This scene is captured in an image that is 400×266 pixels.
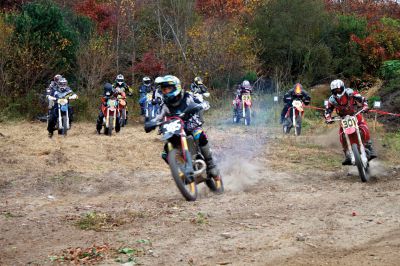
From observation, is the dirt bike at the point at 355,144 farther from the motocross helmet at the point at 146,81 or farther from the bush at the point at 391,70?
the bush at the point at 391,70

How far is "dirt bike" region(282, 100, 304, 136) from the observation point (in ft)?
60.1

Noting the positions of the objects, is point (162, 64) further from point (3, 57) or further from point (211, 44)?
point (3, 57)

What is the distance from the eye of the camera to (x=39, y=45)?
2569 cm

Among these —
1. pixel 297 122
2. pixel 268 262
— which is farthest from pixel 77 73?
pixel 268 262

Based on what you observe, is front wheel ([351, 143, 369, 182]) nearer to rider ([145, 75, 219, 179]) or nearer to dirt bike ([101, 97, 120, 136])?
rider ([145, 75, 219, 179])

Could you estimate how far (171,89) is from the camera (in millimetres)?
9016

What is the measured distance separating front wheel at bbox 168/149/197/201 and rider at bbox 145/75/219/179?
318 millimetres

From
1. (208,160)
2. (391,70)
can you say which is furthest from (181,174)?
(391,70)

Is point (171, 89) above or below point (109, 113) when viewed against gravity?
above

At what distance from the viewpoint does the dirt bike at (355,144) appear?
10.5 metres

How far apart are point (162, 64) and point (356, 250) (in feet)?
81.1

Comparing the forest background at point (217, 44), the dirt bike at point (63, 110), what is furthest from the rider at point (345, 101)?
the forest background at point (217, 44)

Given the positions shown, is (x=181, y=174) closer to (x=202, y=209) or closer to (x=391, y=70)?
(x=202, y=209)

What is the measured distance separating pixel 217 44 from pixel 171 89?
21.6 meters
